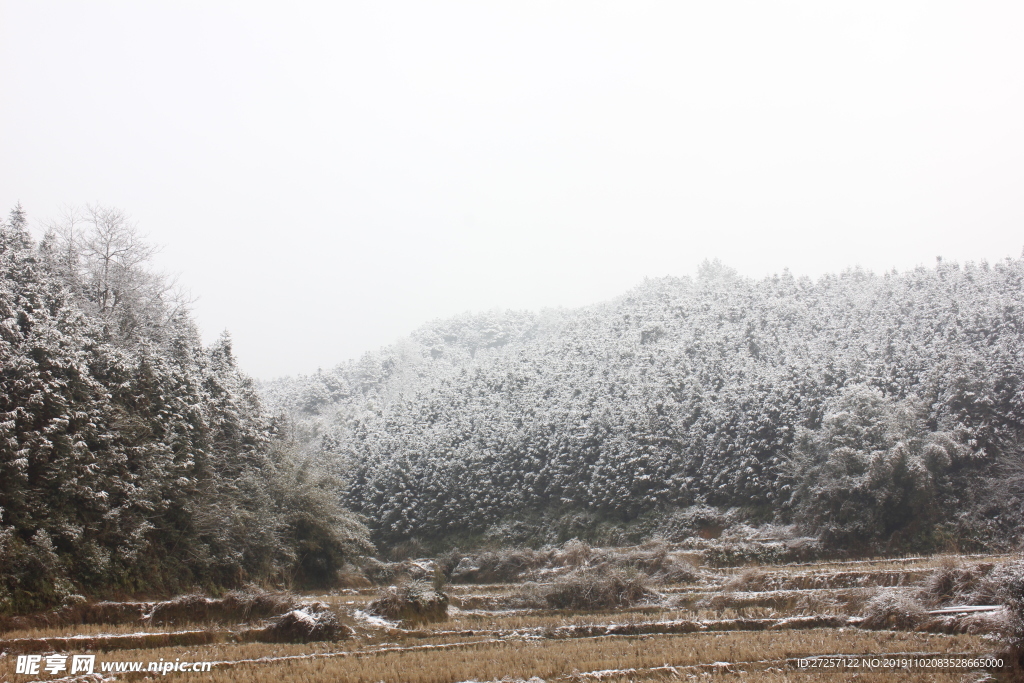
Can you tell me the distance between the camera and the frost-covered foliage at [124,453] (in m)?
18.0

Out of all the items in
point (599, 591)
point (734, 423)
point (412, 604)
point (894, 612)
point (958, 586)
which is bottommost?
point (599, 591)

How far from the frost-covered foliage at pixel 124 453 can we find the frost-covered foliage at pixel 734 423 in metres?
12.4

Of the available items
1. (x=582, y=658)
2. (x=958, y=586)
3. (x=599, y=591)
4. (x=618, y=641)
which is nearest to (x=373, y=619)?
(x=599, y=591)

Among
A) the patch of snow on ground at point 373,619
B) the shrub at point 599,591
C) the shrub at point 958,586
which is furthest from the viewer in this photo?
the shrub at point 599,591

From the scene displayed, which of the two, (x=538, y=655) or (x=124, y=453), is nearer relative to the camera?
(x=538, y=655)

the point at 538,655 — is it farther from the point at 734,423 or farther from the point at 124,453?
the point at 734,423

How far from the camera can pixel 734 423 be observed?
4122cm

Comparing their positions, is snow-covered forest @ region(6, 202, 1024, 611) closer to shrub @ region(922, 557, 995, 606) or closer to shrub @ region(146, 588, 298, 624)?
shrub @ region(146, 588, 298, 624)

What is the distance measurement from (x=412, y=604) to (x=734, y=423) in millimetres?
27095

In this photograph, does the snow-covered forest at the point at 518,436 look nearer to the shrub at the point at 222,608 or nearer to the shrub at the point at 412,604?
the shrub at the point at 222,608


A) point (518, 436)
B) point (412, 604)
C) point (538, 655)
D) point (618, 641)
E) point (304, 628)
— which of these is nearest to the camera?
point (538, 655)

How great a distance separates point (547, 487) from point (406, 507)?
9877mm

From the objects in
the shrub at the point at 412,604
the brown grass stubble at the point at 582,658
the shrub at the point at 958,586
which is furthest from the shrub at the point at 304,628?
the shrub at the point at 958,586

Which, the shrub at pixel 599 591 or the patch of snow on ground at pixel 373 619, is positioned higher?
the patch of snow on ground at pixel 373 619
